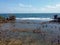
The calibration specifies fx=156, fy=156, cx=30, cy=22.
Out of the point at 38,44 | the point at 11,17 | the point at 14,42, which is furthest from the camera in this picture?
the point at 11,17

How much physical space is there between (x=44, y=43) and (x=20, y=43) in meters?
2.06

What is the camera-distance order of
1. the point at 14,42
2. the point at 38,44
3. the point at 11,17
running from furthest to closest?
the point at 11,17 → the point at 14,42 → the point at 38,44

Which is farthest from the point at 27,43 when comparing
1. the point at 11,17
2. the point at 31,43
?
the point at 11,17

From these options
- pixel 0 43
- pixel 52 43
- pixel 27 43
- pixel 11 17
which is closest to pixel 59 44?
pixel 52 43

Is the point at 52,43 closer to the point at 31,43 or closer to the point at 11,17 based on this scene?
the point at 31,43

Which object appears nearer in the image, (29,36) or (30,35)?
(29,36)

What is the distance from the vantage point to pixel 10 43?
1344cm

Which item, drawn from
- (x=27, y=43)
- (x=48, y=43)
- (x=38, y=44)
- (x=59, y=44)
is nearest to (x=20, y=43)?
(x=27, y=43)

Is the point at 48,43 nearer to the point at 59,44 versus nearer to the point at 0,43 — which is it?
the point at 59,44

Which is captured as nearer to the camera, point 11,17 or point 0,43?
point 0,43

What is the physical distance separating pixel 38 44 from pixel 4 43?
289 centimetres

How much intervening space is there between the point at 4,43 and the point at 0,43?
13.2 inches

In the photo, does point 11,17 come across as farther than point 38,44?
Yes

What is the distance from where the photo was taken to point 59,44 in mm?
13211
